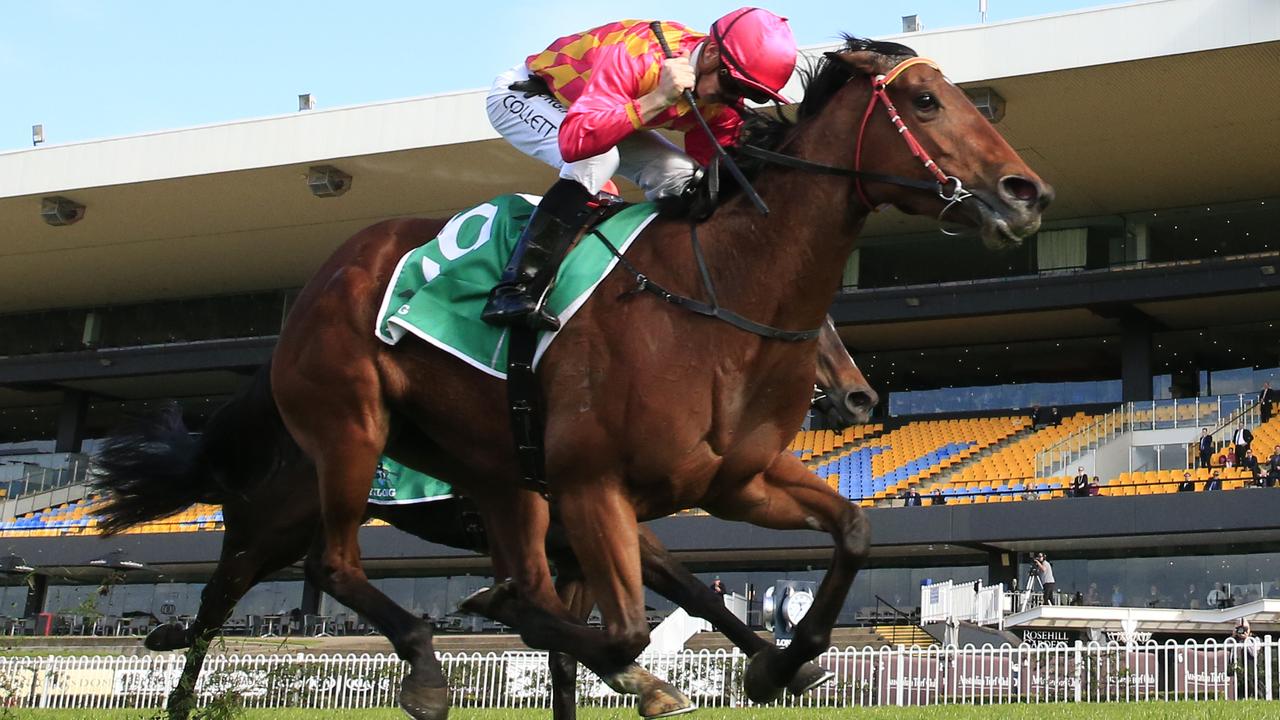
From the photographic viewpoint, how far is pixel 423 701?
4.93 meters

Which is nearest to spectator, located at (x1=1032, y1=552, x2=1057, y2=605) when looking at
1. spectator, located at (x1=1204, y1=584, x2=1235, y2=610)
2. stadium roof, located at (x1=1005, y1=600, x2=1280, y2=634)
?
stadium roof, located at (x1=1005, y1=600, x2=1280, y2=634)

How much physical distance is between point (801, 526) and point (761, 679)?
54cm

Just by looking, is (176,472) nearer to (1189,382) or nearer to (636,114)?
(636,114)

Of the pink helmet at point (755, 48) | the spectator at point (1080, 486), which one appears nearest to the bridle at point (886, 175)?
the pink helmet at point (755, 48)

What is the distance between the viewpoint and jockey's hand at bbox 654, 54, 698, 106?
476 centimetres

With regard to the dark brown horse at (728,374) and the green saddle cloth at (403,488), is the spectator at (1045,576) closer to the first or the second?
the green saddle cloth at (403,488)

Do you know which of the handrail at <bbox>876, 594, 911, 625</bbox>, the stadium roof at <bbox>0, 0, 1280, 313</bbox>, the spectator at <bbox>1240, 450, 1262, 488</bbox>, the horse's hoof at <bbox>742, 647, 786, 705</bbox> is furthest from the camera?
the handrail at <bbox>876, 594, 911, 625</bbox>

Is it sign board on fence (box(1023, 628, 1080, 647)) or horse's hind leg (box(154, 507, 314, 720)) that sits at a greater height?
sign board on fence (box(1023, 628, 1080, 647))

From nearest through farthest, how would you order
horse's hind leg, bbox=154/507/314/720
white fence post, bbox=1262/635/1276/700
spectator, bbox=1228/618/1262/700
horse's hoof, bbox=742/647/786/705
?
horse's hoof, bbox=742/647/786/705, horse's hind leg, bbox=154/507/314/720, white fence post, bbox=1262/635/1276/700, spectator, bbox=1228/618/1262/700

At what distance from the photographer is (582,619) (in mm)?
6180

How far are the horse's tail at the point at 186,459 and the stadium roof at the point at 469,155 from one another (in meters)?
17.0

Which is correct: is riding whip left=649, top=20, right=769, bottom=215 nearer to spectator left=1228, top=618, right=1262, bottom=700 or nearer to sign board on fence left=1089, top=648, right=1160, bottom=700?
spectator left=1228, top=618, right=1262, bottom=700

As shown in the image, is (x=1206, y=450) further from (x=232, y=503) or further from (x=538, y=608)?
(x=538, y=608)

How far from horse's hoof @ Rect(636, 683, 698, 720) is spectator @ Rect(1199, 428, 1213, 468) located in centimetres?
2204
